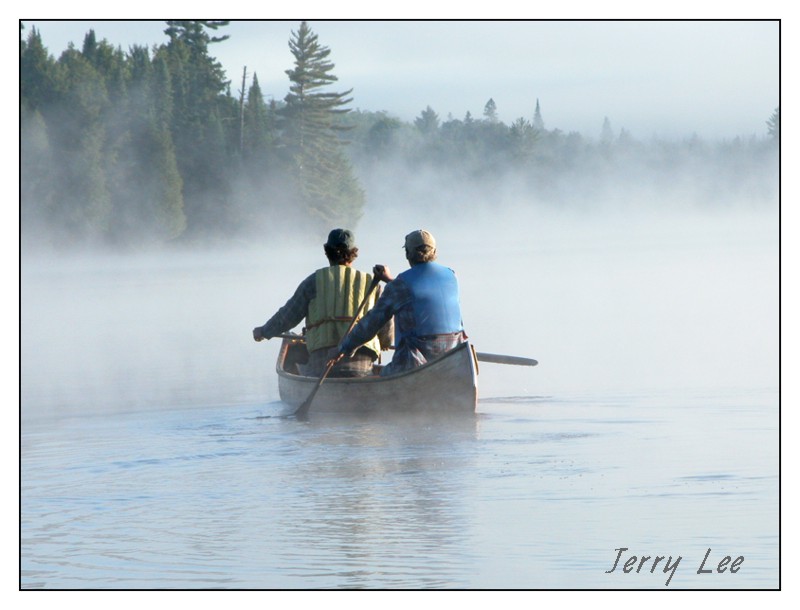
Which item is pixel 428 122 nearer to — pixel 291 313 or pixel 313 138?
pixel 313 138

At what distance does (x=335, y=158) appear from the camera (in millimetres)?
70062

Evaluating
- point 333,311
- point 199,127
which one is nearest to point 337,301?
point 333,311

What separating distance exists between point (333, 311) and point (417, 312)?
2.78 feet

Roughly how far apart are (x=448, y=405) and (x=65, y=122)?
50336 mm

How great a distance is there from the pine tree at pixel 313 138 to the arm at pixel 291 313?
2211 inches

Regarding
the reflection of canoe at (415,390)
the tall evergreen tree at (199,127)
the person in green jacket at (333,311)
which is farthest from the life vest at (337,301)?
the tall evergreen tree at (199,127)

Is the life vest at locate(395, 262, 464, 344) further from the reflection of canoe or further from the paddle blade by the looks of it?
the paddle blade

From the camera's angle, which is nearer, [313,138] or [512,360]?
[512,360]

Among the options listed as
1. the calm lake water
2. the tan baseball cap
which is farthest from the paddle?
the tan baseball cap

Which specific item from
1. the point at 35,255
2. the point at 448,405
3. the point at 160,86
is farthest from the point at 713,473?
the point at 160,86

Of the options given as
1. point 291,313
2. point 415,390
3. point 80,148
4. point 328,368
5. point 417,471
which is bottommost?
point 417,471

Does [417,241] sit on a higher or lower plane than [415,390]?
higher

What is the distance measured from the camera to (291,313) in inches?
461

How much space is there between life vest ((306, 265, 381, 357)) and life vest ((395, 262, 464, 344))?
1.81ft
